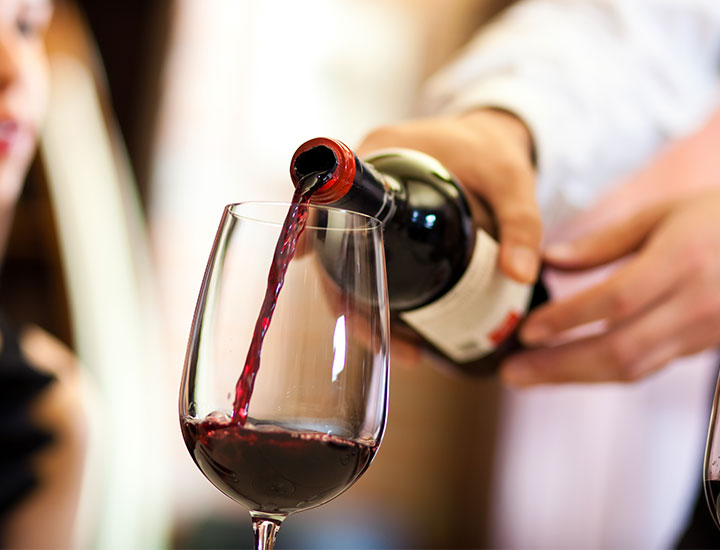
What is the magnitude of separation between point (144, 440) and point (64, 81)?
33.9 inches

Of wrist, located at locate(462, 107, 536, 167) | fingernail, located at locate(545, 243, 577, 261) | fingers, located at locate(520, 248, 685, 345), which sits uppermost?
wrist, located at locate(462, 107, 536, 167)

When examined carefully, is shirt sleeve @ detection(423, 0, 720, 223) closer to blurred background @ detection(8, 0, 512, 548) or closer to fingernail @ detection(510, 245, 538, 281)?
fingernail @ detection(510, 245, 538, 281)

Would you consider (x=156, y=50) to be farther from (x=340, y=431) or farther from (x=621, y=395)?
(x=340, y=431)

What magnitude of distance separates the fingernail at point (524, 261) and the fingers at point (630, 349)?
0.79 feet

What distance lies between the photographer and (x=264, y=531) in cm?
56

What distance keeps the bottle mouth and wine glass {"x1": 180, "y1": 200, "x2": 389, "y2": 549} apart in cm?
3

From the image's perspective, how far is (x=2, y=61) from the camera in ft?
4.42

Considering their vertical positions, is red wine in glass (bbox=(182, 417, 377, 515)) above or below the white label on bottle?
below

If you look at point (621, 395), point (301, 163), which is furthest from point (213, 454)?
point (621, 395)

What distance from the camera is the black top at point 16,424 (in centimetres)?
151

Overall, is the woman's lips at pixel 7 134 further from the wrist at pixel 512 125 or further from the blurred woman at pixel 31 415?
the wrist at pixel 512 125

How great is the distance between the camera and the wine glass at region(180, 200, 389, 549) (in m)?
0.55

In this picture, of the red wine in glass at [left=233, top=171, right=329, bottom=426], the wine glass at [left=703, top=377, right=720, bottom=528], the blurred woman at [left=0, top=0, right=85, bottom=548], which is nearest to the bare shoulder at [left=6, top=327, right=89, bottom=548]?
the blurred woman at [left=0, top=0, right=85, bottom=548]

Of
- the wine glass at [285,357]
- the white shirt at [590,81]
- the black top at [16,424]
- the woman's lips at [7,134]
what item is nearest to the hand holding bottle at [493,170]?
the white shirt at [590,81]
